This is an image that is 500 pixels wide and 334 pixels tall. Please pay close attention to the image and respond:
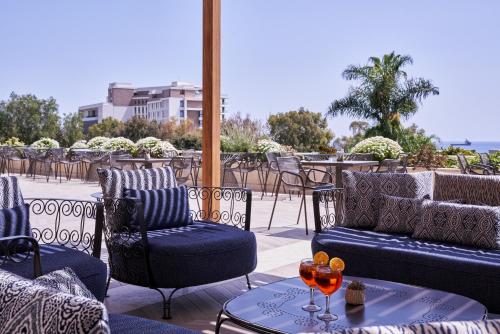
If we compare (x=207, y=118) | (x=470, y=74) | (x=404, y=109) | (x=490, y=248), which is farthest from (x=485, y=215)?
(x=470, y=74)

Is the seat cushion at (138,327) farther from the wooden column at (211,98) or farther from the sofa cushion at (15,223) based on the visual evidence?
the wooden column at (211,98)

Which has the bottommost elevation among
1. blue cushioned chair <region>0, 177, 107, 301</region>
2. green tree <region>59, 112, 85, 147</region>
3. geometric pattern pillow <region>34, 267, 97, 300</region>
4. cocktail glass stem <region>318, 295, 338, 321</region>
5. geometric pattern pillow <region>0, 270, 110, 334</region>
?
cocktail glass stem <region>318, 295, 338, 321</region>

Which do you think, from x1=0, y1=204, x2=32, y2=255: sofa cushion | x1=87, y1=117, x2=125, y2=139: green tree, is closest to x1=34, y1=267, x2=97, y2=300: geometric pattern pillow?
x1=0, y1=204, x2=32, y2=255: sofa cushion

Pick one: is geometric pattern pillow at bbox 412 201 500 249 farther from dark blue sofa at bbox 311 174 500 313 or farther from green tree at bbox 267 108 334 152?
green tree at bbox 267 108 334 152

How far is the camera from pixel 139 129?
962 inches

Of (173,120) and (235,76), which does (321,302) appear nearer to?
(173,120)

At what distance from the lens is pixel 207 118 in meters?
5.51

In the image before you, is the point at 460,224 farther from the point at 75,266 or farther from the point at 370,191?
the point at 75,266

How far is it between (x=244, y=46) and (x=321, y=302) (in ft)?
105

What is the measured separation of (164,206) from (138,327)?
1.86 meters

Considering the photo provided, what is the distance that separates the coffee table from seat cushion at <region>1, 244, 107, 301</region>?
856 millimetres

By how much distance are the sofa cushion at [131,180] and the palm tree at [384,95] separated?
43.1 feet

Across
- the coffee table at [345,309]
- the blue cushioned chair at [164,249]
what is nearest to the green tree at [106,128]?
the blue cushioned chair at [164,249]

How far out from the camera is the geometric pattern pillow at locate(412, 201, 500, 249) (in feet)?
11.2
